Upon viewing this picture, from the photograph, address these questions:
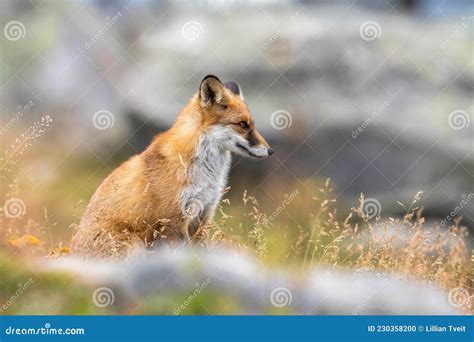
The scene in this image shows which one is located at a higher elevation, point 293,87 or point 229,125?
point 293,87

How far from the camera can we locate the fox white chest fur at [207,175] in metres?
7.33

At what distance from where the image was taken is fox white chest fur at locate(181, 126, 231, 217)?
733cm

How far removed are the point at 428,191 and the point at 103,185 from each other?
5207mm

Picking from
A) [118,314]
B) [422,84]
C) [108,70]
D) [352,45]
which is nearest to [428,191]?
[422,84]

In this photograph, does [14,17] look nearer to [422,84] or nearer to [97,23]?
[97,23]

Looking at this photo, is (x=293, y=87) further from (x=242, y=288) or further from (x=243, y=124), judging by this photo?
(x=242, y=288)

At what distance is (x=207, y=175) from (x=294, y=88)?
3.43m

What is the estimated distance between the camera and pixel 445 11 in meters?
10.0

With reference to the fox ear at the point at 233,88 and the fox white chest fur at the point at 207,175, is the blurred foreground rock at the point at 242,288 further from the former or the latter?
the fox ear at the point at 233,88

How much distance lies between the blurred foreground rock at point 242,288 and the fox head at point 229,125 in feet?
4.04

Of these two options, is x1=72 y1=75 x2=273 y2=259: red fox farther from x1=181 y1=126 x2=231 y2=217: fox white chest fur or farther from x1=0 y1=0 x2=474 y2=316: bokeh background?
x1=0 y1=0 x2=474 y2=316: bokeh background

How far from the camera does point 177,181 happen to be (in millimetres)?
7340

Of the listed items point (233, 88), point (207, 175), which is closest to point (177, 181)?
point (207, 175)

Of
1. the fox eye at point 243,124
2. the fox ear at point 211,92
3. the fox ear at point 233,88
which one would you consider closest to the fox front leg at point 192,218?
the fox eye at point 243,124
